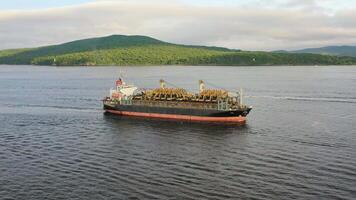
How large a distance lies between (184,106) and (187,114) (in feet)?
6.24

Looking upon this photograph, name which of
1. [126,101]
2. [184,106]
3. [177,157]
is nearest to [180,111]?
[184,106]

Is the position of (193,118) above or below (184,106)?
below

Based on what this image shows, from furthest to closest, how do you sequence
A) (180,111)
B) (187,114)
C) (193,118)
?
(180,111)
(187,114)
(193,118)

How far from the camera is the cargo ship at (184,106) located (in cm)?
8562

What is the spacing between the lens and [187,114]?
8812 centimetres

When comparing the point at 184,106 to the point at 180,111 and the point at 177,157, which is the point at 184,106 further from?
the point at 177,157

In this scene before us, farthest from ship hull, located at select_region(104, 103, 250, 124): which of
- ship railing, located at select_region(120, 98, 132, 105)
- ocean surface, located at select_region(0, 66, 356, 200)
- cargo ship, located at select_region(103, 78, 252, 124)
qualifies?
ocean surface, located at select_region(0, 66, 356, 200)

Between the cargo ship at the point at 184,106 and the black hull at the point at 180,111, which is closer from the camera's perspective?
the black hull at the point at 180,111

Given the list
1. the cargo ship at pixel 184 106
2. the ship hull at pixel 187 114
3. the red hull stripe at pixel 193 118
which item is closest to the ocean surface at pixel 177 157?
the red hull stripe at pixel 193 118

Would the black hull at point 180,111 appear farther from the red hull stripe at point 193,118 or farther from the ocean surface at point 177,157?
the ocean surface at point 177,157

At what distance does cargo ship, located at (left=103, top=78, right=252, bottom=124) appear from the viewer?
8562 centimetres

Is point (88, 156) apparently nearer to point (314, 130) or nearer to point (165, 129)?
point (165, 129)

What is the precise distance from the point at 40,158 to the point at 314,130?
44.2 m

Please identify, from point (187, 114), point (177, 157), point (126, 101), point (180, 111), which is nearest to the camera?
point (177, 157)
